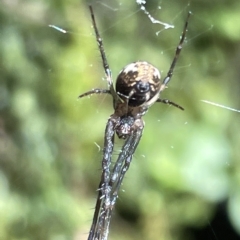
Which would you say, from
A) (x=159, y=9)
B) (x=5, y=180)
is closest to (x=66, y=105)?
(x=5, y=180)

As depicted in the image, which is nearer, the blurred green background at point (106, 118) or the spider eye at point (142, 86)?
the spider eye at point (142, 86)

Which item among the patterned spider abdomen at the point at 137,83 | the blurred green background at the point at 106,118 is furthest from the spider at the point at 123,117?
the blurred green background at the point at 106,118

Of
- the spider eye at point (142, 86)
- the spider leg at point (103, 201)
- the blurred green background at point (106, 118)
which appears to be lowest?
the spider leg at point (103, 201)

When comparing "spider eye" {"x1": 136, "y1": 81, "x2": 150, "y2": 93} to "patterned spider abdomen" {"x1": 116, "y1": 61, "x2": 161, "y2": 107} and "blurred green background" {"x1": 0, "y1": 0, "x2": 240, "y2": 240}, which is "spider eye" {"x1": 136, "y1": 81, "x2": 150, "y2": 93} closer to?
"patterned spider abdomen" {"x1": 116, "y1": 61, "x2": 161, "y2": 107}

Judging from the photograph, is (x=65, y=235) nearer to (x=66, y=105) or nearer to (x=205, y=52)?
(x=66, y=105)

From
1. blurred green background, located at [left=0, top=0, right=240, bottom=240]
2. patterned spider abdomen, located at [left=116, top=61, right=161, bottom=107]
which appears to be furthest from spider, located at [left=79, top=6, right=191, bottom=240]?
blurred green background, located at [left=0, top=0, right=240, bottom=240]

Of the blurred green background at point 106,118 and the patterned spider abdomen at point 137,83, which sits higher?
the blurred green background at point 106,118

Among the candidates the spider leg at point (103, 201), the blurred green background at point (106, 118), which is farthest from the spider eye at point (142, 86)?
the blurred green background at point (106, 118)

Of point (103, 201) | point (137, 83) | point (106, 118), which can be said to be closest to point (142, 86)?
point (137, 83)

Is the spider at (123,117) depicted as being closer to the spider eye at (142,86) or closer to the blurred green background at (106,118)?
the spider eye at (142,86)
